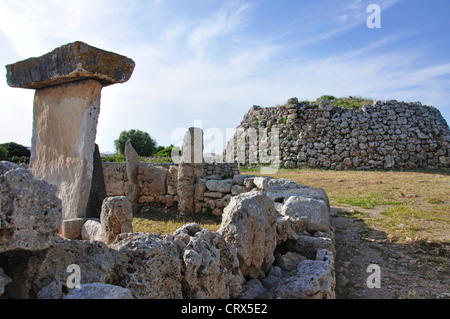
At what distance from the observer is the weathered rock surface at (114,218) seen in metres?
3.56

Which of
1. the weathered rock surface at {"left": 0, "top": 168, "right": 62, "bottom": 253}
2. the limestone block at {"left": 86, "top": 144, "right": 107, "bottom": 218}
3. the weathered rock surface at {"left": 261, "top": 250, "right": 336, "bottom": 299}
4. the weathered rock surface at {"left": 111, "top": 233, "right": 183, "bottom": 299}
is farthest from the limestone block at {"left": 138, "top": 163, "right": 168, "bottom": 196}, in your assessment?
the weathered rock surface at {"left": 0, "top": 168, "right": 62, "bottom": 253}

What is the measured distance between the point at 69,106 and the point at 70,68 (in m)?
0.64

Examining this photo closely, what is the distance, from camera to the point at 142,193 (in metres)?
8.47

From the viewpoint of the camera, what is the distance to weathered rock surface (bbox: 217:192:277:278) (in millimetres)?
3072

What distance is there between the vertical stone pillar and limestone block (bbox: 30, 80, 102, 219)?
10.3 feet

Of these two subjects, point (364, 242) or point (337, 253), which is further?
point (364, 242)

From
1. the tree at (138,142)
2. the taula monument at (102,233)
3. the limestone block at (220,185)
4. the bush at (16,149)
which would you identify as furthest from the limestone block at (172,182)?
the tree at (138,142)

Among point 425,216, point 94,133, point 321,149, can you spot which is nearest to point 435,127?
point 321,149

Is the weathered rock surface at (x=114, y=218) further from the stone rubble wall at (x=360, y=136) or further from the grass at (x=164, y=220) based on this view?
the stone rubble wall at (x=360, y=136)

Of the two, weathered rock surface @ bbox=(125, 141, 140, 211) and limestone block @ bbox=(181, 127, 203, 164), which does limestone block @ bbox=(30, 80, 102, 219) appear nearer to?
limestone block @ bbox=(181, 127, 203, 164)

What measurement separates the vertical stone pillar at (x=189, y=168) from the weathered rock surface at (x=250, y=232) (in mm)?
4273

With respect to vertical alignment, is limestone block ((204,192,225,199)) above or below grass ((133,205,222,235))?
above
